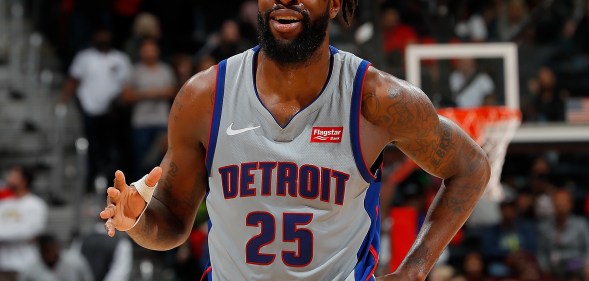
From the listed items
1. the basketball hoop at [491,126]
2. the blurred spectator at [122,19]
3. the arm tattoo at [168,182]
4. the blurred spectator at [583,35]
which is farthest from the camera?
the blurred spectator at [583,35]

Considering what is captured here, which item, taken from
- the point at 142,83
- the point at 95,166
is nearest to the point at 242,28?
the point at 142,83

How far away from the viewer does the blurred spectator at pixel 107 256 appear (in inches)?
402

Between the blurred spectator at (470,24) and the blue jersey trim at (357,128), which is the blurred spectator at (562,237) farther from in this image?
the blue jersey trim at (357,128)

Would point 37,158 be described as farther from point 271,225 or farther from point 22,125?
point 271,225

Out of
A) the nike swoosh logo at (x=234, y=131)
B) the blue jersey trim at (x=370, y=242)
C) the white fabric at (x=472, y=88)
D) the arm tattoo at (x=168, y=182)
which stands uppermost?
the nike swoosh logo at (x=234, y=131)

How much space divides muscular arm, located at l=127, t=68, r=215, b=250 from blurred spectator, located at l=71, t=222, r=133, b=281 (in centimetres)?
606

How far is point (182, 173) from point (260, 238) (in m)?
0.48

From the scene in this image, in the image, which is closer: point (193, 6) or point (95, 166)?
point (95, 166)

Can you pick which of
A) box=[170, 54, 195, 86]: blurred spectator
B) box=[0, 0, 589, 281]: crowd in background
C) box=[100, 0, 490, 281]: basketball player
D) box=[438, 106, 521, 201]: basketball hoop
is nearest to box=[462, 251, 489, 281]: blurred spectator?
box=[0, 0, 589, 281]: crowd in background

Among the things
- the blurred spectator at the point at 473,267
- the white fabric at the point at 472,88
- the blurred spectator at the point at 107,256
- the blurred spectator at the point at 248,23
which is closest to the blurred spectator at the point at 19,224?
the blurred spectator at the point at 107,256

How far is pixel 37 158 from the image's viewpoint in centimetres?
1358

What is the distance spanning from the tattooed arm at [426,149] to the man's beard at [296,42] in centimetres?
27

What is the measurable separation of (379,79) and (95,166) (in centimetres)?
923

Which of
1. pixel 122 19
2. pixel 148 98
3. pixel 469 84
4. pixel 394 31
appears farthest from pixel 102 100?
pixel 469 84
